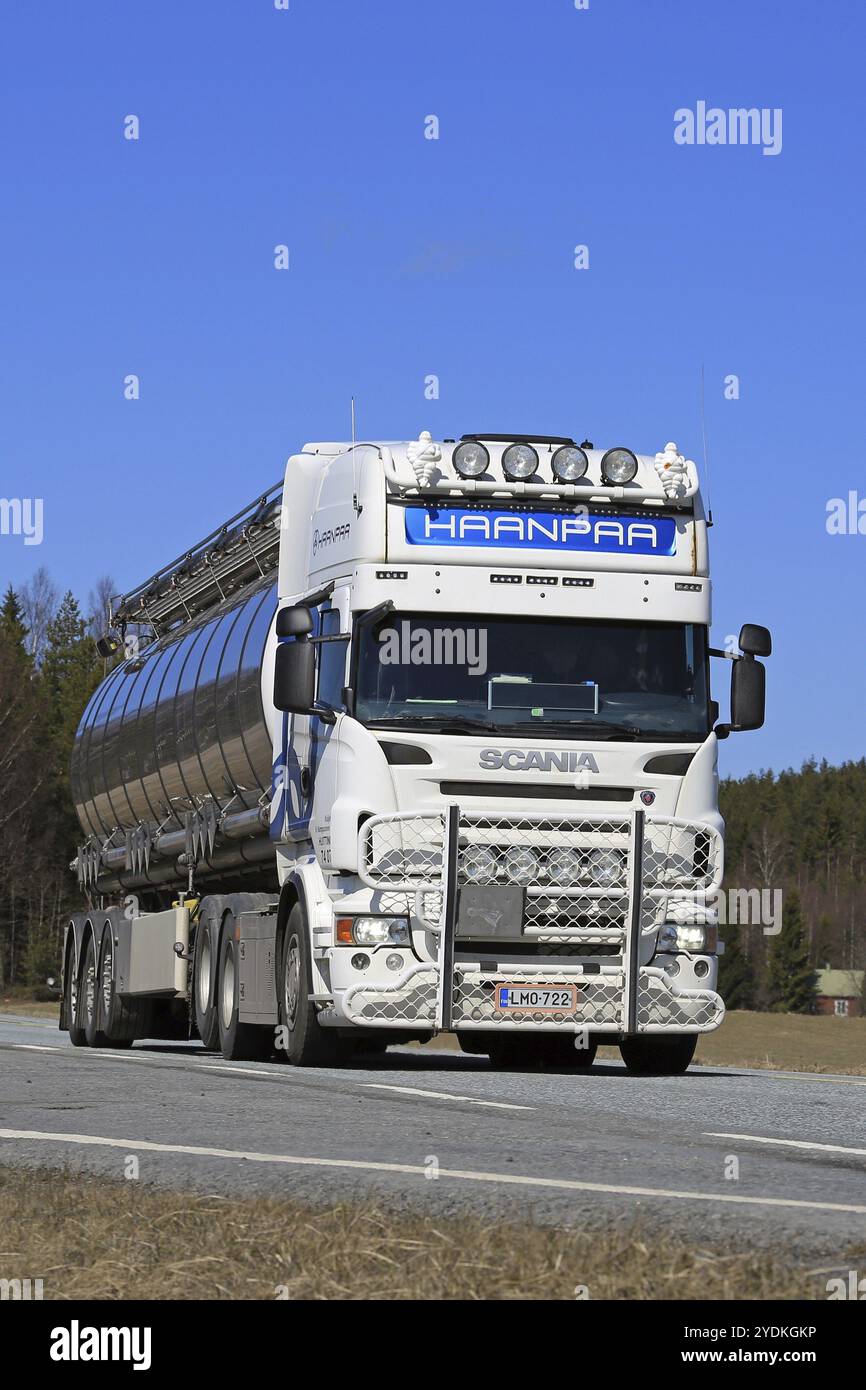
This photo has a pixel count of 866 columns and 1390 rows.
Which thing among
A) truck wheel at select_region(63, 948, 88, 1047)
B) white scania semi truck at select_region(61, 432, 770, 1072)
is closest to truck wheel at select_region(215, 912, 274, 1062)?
white scania semi truck at select_region(61, 432, 770, 1072)

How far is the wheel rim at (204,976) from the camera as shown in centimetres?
1953

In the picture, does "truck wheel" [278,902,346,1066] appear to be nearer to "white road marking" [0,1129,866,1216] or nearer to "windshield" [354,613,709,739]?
"windshield" [354,613,709,739]

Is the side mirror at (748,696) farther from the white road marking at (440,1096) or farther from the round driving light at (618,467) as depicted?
Answer: the white road marking at (440,1096)

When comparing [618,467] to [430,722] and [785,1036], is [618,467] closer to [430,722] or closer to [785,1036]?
[430,722]

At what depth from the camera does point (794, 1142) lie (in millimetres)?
10086

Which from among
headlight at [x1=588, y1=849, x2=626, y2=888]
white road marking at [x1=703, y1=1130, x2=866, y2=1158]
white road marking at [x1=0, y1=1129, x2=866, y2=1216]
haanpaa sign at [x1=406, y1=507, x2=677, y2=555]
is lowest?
white road marking at [x1=0, y1=1129, x2=866, y2=1216]

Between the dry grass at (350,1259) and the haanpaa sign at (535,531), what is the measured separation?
8.98 m

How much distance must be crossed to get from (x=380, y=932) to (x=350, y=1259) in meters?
9.23

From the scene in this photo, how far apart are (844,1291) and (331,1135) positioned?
4.80 m

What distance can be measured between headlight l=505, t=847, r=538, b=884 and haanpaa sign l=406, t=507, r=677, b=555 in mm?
2193

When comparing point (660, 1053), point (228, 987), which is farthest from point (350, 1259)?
point (228, 987)

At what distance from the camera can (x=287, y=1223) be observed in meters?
6.63

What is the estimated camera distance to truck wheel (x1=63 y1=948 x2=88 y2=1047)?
2556 centimetres

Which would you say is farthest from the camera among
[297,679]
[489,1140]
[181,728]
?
[181,728]
